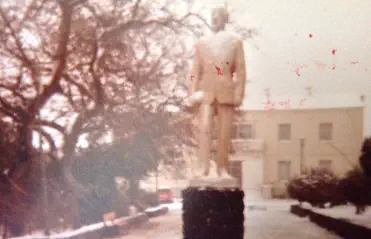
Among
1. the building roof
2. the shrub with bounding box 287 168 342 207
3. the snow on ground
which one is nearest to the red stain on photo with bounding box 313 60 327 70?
the building roof

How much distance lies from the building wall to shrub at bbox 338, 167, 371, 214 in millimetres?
49

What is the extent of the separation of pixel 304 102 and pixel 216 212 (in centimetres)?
75

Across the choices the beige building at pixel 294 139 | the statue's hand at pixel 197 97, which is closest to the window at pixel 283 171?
the beige building at pixel 294 139

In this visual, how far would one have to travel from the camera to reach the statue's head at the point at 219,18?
211 cm

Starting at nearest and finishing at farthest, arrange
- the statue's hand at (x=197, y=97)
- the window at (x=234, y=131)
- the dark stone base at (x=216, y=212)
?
the dark stone base at (x=216, y=212) < the statue's hand at (x=197, y=97) < the window at (x=234, y=131)

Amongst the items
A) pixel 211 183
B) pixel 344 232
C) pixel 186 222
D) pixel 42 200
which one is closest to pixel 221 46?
pixel 211 183

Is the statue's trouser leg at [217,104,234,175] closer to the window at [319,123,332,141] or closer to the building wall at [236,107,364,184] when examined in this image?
the building wall at [236,107,364,184]

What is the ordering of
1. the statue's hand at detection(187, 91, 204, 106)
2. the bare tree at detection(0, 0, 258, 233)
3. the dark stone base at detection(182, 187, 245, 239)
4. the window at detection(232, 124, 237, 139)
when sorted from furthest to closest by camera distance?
the bare tree at detection(0, 0, 258, 233) → the window at detection(232, 124, 237, 139) → the statue's hand at detection(187, 91, 204, 106) → the dark stone base at detection(182, 187, 245, 239)

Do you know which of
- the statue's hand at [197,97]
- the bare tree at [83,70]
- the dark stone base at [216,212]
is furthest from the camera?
the bare tree at [83,70]

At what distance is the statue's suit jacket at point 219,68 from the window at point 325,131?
50cm

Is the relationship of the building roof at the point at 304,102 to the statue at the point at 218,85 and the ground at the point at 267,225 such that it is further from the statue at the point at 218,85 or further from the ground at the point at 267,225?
the ground at the point at 267,225

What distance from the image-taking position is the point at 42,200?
2.44 metres

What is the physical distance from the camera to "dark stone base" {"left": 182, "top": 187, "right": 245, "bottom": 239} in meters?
2.00

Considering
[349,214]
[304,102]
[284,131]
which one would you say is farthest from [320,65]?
[349,214]
